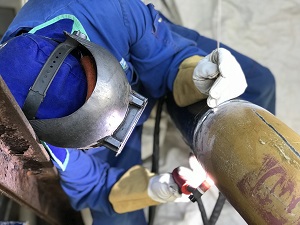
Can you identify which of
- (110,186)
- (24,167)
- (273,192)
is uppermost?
(273,192)

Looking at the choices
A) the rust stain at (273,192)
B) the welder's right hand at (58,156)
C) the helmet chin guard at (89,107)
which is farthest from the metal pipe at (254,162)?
the welder's right hand at (58,156)

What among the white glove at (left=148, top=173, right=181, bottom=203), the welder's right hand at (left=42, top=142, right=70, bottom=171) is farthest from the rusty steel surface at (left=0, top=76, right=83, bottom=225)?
the white glove at (left=148, top=173, right=181, bottom=203)

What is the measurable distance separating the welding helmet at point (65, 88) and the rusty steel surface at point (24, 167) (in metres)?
0.03

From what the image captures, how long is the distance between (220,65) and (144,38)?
20 cm

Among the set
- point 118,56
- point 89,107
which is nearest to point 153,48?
point 118,56

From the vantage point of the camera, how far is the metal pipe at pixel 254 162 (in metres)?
0.57

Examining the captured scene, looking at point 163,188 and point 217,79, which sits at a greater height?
point 217,79

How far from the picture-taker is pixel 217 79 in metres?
0.72

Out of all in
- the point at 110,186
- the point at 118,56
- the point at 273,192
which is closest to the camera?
the point at 273,192

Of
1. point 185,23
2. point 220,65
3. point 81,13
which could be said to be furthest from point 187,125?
point 185,23

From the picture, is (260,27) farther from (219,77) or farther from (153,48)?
(219,77)

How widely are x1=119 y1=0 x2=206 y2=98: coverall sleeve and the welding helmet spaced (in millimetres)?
204

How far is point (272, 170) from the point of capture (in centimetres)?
58

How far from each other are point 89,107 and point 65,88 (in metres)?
0.05
